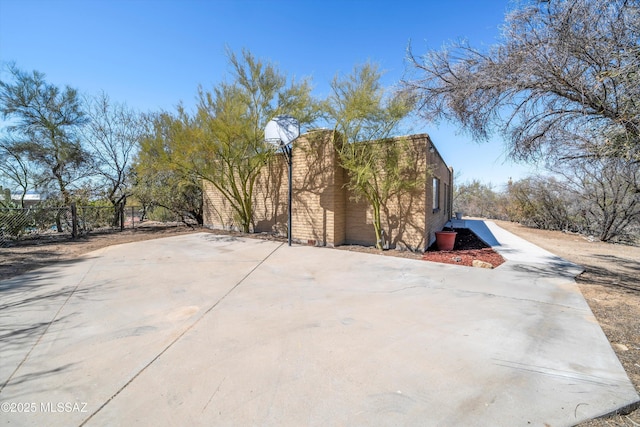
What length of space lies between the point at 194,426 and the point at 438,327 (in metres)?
2.64

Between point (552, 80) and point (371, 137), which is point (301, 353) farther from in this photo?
point (371, 137)

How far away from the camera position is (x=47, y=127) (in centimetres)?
1136

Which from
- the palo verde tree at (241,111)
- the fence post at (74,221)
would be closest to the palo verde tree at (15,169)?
the fence post at (74,221)

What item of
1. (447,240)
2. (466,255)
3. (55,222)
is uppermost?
(55,222)

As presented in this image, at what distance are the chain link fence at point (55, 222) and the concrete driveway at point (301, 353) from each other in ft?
19.3

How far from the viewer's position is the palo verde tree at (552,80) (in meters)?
3.22

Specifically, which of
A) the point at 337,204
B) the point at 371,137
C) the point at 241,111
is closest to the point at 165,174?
the point at 241,111

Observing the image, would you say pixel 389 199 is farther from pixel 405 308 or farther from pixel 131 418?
pixel 131 418

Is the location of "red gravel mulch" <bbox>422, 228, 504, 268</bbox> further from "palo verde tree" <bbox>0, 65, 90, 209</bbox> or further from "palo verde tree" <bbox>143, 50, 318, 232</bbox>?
"palo verde tree" <bbox>0, 65, 90, 209</bbox>

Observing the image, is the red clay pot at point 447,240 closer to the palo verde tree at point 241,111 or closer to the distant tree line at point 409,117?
the distant tree line at point 409,117

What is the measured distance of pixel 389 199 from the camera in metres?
8.00

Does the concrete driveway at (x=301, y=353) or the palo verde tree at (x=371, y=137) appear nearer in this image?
the concrete driveway at (x=301, y=353)

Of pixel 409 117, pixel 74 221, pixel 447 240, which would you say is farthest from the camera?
pixel 74 221

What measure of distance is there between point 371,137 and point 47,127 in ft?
46.0
